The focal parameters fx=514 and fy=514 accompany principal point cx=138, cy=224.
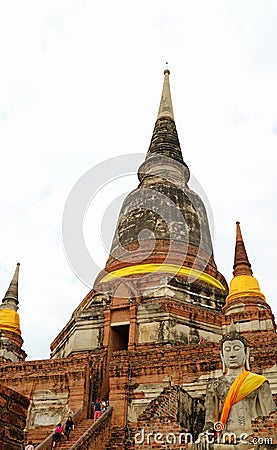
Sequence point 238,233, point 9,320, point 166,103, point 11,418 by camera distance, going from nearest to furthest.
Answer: point 11,418, point 238,233, point 9,320, point 166,103

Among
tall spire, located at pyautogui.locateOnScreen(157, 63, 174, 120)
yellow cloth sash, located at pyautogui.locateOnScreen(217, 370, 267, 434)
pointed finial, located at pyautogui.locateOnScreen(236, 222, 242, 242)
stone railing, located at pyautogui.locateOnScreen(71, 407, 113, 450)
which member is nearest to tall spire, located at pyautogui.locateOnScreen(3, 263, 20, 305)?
pointed finial, located at pyautogui.locateOnScreen(236, 222, 242, 242)

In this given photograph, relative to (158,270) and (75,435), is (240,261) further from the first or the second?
(75,435)

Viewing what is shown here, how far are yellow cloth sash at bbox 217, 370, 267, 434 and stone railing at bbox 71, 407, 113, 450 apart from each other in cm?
414

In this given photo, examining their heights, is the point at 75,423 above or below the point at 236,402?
above

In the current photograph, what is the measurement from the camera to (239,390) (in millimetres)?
7656

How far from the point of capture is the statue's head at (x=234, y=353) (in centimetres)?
815

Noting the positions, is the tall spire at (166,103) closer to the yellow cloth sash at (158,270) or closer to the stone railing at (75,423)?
the yellow cloth sash at (158,270)

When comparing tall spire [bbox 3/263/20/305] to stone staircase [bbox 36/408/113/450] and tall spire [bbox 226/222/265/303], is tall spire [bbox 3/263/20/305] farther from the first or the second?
stone staircase [bbox 36/408/113/450]

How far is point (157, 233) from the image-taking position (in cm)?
2073

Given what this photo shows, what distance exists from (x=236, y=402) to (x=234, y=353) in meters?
0.83

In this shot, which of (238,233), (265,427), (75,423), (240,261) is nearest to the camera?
(265,427)

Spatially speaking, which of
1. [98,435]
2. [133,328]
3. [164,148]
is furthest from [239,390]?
[164,148]

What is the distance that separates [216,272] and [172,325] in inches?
212

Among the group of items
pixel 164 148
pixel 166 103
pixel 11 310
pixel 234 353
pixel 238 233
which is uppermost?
pixel 166 103
